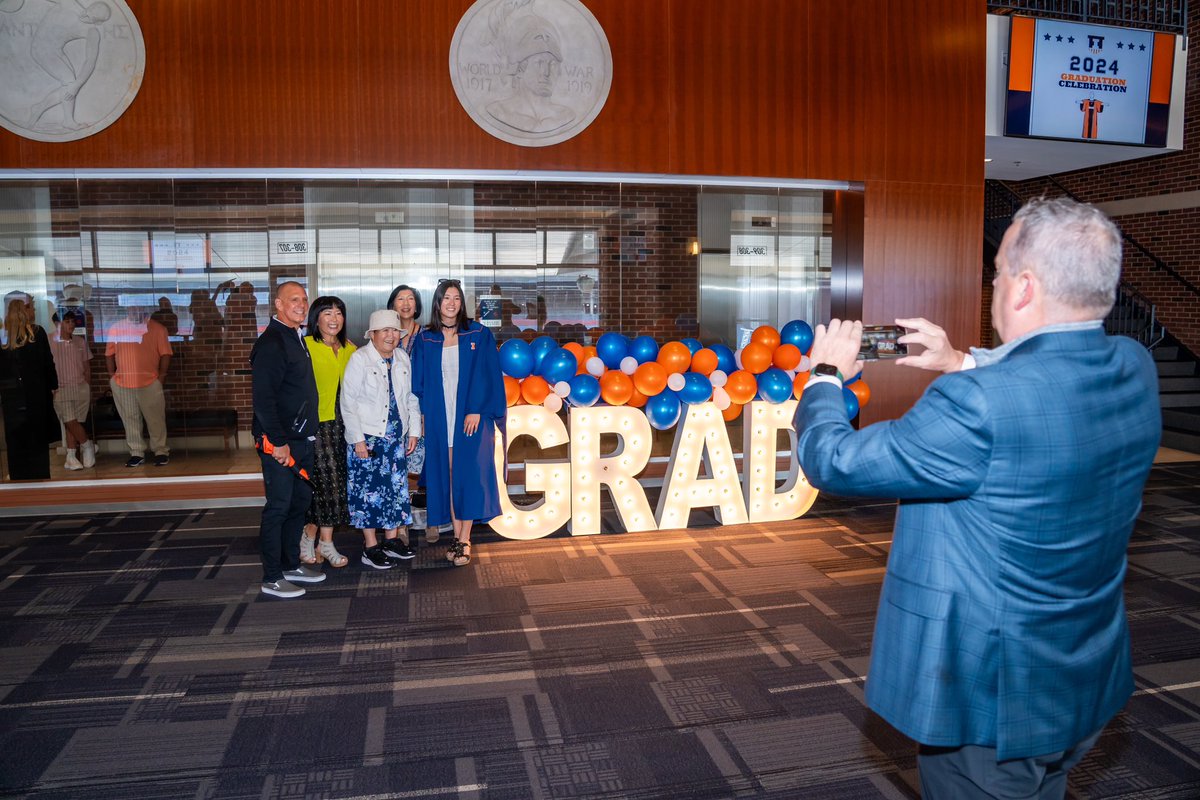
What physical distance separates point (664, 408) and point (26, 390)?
5.06 meters

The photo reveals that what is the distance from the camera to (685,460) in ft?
18.6

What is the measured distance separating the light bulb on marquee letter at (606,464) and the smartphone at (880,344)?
3.78 metres

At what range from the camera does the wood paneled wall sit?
20.6 feet

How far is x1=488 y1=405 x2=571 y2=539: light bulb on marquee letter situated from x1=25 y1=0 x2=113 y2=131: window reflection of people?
4.15m

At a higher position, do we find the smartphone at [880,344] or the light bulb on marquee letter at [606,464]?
the smartphone at [880,344]

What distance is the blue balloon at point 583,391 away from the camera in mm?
5398

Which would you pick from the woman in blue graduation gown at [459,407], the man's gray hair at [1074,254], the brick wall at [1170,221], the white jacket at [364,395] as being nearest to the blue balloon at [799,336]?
the woman in blue graduation gown at [459,407]

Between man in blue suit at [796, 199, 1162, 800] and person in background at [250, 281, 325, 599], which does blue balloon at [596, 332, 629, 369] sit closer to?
person in background at [250, 281, 325, 599]

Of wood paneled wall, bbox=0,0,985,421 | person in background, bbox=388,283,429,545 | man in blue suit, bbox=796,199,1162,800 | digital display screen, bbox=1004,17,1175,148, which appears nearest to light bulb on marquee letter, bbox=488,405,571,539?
person in background, bbox=388,283,429,545

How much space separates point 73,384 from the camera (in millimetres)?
6621

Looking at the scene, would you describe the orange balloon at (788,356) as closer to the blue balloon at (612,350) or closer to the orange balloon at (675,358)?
the orange balloon at (675,358)

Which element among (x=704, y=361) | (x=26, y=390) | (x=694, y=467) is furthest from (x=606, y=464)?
(x=26, y=390)

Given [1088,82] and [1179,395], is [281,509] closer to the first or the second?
[1088,82]

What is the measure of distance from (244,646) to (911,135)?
21.8 feet
